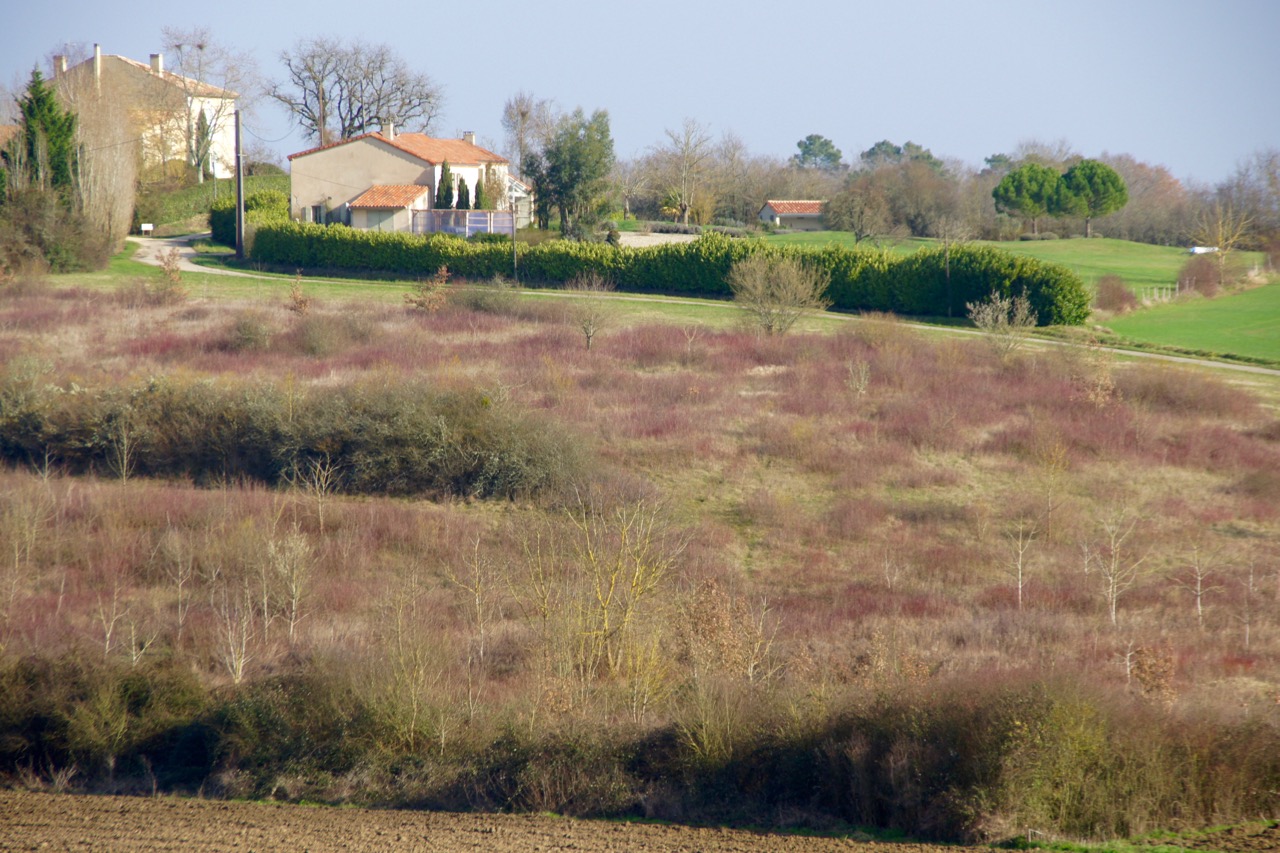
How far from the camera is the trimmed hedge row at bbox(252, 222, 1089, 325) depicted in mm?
32562

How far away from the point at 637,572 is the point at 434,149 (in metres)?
47.1

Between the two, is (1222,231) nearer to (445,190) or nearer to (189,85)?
(445,190)

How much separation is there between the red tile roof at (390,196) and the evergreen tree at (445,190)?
0.75 meters

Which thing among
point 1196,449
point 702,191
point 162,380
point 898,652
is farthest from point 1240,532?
point 702,191

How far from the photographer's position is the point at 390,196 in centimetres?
Result: 4834

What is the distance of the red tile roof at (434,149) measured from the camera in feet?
165

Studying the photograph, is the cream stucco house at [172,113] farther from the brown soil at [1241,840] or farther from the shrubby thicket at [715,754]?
the brown soil at [1241,840]

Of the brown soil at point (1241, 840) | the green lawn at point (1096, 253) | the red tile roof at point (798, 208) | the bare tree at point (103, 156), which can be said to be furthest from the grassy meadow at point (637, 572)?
the red tile roof at point (798, 208)

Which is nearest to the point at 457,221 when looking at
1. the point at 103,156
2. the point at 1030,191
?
the point at 103,156

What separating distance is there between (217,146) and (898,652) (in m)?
68.1

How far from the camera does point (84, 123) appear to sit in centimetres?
4284

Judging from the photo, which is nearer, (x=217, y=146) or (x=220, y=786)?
(x=220, y=786)

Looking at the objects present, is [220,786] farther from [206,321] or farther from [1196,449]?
[206,321]

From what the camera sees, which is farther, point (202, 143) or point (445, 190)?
point (202, 143)
